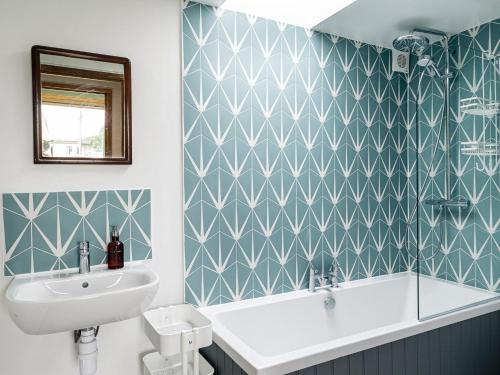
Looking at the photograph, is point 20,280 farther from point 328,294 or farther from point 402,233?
point 402,233

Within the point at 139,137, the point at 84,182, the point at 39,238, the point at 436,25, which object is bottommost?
the point at 39,238

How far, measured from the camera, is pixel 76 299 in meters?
1.49

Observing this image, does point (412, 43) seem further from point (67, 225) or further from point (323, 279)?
point (67, 225)

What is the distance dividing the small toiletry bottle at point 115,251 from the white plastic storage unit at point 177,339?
0.30 meters

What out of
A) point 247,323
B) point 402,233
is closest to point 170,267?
point 247,323

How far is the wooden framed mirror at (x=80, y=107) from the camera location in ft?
5.89

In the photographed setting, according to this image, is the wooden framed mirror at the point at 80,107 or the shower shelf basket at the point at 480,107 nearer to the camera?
the wooden framed mirror at the point at 80,107

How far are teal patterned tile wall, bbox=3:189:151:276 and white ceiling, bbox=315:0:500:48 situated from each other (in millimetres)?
1599

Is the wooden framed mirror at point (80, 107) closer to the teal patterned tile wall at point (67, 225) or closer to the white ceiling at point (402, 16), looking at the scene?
the teal patterned tile wall at point (67, 225)

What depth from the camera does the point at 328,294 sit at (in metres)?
2.53

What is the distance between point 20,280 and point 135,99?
1.01m

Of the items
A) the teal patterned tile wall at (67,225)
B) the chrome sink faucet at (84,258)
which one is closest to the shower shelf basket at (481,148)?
the teal patterned tile wall at (67,225)

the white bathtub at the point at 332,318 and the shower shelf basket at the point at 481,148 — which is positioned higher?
the shower shelf basket at the point at 481,148

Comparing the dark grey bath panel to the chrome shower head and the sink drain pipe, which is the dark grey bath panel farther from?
the chrome shower head
